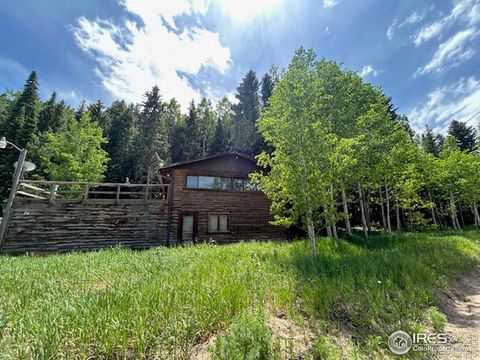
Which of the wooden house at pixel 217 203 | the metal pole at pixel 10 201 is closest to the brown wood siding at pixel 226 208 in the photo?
the wooden house at pixel 217 203

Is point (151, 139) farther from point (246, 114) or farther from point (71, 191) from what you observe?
point (71, 191)

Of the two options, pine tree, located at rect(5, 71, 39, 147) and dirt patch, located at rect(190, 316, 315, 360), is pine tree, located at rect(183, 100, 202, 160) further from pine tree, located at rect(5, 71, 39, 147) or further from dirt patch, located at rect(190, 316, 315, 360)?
dirt patch, located at rect(190, 316, 315, 360)

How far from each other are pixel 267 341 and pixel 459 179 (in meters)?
31.4

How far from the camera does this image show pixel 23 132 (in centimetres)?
3391

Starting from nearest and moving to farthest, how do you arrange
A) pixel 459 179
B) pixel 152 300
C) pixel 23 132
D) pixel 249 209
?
pixel 152 300, pixel 249 209, pixel 459 179, pixel 23 132

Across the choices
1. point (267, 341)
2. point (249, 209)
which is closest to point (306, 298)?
point (267, 341)

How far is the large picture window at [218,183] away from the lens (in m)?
17.8

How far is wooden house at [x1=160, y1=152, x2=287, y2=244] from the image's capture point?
56.2ft

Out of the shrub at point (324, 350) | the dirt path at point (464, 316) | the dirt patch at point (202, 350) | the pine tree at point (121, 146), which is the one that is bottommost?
the dirt path at point (464, 316)

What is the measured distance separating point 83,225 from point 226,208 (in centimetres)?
959

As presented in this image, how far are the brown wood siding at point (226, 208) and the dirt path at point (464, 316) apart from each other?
1215cm

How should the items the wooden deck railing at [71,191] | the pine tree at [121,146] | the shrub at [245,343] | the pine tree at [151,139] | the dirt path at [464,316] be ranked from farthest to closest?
the pine tree at [121,146]
the pine tree at [151,139]
the wooden deck railing at [71,191]
the dirt path at [464,316]
the shrub at [245,343]

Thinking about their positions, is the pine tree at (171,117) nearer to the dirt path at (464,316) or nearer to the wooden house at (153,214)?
the wooden house at (153,214)

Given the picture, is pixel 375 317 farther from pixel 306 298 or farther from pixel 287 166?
pixel 287 166
